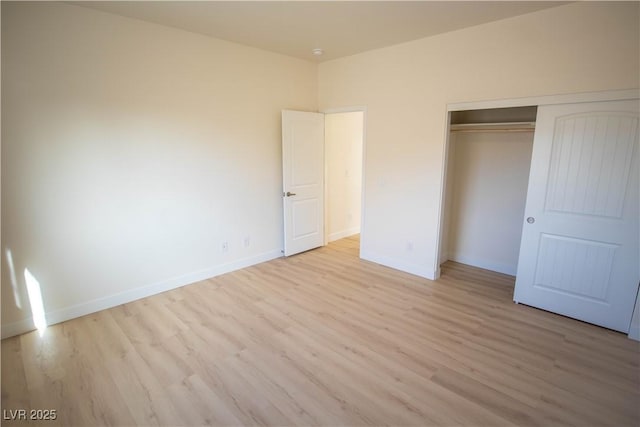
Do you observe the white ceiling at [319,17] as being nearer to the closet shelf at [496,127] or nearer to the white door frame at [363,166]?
the white door frame at [363,166]

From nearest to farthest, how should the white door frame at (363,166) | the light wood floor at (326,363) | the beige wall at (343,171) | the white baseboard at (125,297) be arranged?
the light wood floor at (326,363), the white baseboard at (125,297), the white door frame at (363,166), the beige wall at (343,171)

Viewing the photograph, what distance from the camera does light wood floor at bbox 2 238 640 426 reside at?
202cm

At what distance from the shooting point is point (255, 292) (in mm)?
3656

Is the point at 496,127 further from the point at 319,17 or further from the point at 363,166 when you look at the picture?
the point at 319,17

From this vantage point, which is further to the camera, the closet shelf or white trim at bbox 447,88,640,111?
the closet shelf

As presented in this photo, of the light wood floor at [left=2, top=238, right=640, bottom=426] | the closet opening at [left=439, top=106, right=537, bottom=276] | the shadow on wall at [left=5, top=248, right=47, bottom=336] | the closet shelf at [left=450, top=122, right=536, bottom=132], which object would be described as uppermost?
the closet shelf at [left=450, top=122, right=536, bottom=132]

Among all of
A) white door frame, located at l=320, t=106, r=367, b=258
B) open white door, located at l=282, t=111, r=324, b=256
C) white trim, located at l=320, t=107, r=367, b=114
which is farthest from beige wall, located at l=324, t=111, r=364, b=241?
open white door, located at l=282, t=111, r=324, b=256

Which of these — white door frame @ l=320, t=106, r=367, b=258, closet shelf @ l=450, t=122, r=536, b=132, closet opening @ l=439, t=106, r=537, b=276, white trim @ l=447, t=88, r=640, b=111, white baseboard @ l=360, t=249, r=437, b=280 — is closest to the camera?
white trim @ l=447, t=88, r=640, b=111

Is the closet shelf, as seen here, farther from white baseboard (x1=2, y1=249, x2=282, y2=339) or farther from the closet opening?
white baseboard (x1=2, y1=249, x2=282, y2=339)

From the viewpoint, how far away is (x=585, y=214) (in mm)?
2906

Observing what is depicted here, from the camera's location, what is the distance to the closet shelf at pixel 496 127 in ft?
11.9

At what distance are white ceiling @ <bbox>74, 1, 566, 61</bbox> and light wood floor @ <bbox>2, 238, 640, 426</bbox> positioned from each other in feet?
9.16

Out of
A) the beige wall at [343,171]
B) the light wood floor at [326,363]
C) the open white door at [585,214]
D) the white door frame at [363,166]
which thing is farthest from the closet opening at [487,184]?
the beige wall at [343,171]

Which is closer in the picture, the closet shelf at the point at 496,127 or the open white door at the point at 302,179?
the closet shelf at the point at 496,127
